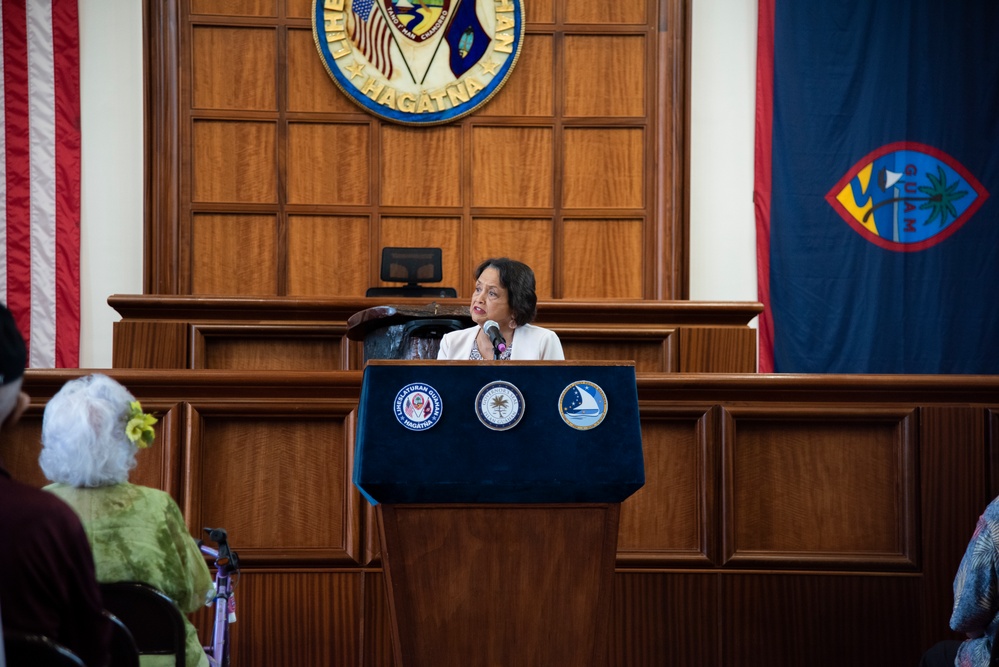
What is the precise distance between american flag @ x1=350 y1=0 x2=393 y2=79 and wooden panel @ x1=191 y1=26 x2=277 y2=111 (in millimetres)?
508

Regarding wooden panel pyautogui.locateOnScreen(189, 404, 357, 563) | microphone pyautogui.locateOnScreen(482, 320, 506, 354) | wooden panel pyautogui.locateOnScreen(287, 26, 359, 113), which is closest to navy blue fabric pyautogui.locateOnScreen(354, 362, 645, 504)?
microphone pyautogui.locateOnScreen(482, 320, 506, 354)

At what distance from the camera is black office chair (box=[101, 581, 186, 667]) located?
1.94 m

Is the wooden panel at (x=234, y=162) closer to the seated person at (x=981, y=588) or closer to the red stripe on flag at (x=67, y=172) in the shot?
the red stripe on flag at (x=67, y=172)

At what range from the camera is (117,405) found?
7.41 feet

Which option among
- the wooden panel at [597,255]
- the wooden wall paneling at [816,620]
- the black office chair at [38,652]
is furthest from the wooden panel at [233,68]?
the black office chair at [38,652]

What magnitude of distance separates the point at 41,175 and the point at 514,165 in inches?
112

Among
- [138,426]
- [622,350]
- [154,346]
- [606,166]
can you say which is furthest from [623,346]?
[138,426]

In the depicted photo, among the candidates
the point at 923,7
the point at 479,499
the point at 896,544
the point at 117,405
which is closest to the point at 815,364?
the point at 923,7

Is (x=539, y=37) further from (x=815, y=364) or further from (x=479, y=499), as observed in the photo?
(x=479, y=499)

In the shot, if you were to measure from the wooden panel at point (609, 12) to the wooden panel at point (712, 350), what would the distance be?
8.48ft

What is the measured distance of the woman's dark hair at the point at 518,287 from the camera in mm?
3484

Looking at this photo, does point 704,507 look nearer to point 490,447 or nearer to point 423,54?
point 490,447

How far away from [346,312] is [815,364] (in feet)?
10.1

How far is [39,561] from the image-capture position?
1.40 meters
